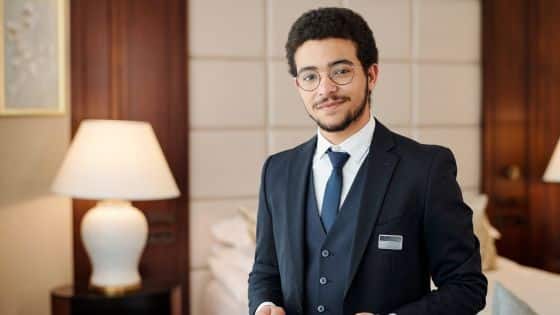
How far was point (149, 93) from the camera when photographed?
3.22 m

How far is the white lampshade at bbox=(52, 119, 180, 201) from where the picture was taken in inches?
109

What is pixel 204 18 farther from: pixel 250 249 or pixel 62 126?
pixel 250 249

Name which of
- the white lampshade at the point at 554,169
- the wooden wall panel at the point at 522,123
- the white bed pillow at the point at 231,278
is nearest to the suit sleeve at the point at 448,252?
the white bed pillow at the point at 231,278

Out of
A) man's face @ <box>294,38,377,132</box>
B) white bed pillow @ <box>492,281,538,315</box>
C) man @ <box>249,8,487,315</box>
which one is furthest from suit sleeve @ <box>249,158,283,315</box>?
white bed pillow @ <box>492,281,538,315</box>

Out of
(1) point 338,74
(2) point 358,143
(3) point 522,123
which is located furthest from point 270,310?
(3) point 522,123

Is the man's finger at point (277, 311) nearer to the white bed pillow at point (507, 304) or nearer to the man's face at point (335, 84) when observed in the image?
the man's face at point (335, 84)

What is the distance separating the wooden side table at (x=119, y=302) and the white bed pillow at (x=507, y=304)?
1574mm

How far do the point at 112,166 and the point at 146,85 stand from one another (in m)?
0.55

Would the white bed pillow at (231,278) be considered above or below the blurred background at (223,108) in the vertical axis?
below

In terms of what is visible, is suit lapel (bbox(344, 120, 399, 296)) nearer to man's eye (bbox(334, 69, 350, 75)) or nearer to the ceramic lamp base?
man's eye (bbox(334, 69, 350, 75))

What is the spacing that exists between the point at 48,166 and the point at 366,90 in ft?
6.76

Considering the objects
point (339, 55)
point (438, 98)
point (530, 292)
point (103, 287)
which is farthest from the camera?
point (438, 98)

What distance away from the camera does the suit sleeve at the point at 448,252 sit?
4.34ft

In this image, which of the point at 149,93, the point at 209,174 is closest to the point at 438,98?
the point at 209,174
